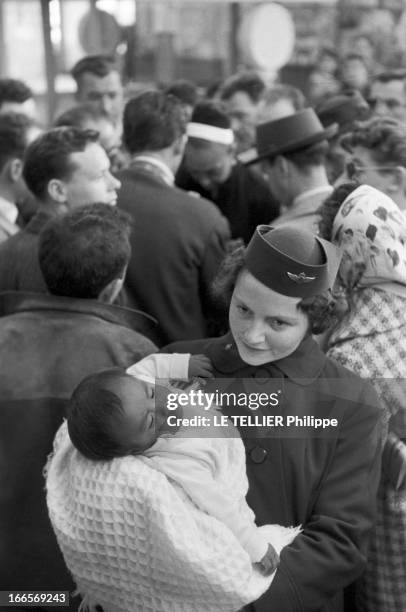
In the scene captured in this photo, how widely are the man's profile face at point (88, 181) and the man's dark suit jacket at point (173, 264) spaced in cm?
27

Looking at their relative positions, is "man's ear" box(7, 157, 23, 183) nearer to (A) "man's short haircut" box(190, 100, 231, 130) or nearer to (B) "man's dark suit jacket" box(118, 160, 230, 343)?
(B) "man's dark suit jacket" box(118, 160, 230, 343)

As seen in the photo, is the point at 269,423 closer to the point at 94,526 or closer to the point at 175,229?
the point at 94,526

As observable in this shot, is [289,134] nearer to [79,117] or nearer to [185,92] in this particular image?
[79,117]

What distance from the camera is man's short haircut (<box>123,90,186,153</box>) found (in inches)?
172

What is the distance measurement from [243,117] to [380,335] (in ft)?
16.3

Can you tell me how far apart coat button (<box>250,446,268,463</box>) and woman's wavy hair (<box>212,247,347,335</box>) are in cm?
33

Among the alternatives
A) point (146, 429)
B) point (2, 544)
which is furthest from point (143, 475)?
point (2, 544)

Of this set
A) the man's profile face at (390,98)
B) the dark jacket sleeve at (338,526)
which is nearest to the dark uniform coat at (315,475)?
the dark jacket sleeve at (338,526)

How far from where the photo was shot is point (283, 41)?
12742 millimetres

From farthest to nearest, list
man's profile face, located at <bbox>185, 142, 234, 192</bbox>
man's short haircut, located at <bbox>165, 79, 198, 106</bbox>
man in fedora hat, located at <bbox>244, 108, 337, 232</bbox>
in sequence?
man's short haircut, located at <bbox>165, 79, 198, 106</bbox> < man's profile face, located at <bbox>185, 142, 234, 192</bbox> < man in fedora hat, located at <bbox>244, 108, 337, 232</bbox>

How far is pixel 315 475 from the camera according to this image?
2.12 meters

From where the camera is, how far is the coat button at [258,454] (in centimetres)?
215

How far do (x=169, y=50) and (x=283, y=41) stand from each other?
2104 millimetres

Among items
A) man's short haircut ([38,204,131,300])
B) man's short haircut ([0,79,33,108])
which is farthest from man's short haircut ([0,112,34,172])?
man's short haircut ([38,204,131,300])
